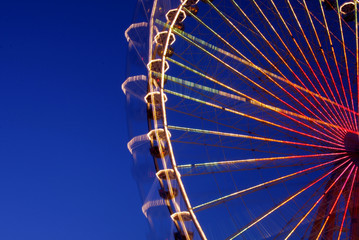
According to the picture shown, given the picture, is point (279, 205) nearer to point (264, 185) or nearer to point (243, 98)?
point (264, 185)

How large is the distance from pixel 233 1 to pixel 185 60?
3.47 meters

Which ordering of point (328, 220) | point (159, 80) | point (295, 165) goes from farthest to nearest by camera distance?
point (159, 80) → point (295, 165) → point (328, 220)

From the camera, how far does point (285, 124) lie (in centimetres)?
1520

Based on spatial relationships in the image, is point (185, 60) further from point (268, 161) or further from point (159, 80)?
point (268, 161)

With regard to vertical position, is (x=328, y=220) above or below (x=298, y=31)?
below

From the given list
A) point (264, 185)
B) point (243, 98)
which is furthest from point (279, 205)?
point (243, 98)

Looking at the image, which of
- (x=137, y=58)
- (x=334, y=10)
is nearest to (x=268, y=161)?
(x=137, y=58)

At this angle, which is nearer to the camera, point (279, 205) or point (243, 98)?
point (279, 205)

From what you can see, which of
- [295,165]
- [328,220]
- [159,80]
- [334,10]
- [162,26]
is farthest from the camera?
[334,10]

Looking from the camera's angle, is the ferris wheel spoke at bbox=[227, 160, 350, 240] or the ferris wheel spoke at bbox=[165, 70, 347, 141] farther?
the ferris wheel spoke at bbox=[165, 70, 347, 141]

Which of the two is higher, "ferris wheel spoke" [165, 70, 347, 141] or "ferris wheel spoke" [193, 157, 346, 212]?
"ferris wheel spoke" [165, 70, 347, 141]

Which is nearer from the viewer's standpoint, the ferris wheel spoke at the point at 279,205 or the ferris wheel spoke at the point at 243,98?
the ferris wheel spoke at the point at 279,205

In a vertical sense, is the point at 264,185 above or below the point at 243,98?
below

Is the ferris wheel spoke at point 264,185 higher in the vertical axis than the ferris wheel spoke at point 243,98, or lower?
lower
